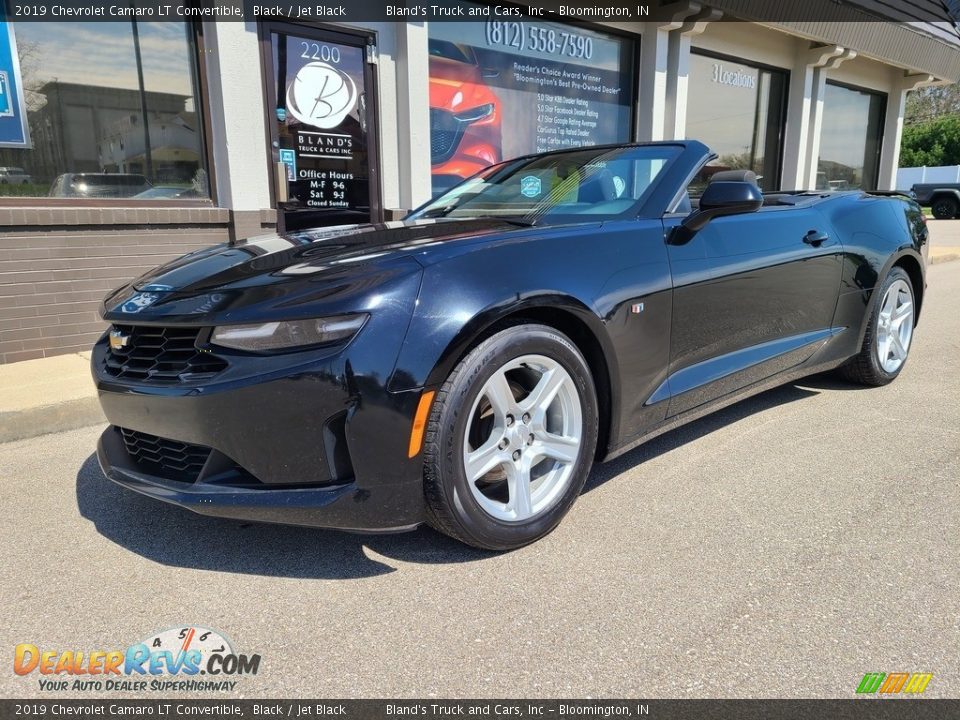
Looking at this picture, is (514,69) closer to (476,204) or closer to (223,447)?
(476,204)

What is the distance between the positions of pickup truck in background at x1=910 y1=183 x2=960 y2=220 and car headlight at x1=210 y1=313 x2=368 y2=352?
1110 inches

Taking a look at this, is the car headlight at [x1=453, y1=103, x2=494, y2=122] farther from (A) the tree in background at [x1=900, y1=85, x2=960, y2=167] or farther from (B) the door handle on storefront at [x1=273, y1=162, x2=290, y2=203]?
(A) the tree in background at [x1=900, y1=85, x2=960, y2=167]

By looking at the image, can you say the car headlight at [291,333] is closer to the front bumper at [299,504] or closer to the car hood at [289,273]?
the car hood at [289,273]

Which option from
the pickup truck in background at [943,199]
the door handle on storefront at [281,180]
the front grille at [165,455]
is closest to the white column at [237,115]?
the door handle on storefront at [281,180]

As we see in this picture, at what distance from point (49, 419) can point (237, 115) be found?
10.6 feet

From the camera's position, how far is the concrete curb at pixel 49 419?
12.8ft

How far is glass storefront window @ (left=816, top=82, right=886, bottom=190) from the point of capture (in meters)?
13.4

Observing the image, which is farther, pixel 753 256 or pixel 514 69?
pixel 514 69

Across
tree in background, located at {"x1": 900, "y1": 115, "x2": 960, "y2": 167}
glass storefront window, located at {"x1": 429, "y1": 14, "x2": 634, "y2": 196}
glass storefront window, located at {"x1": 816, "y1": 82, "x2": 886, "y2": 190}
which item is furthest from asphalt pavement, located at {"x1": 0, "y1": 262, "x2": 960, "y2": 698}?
tree in background, located at {"x1": 900, "y1": 115, "x2": 960, "y2": 167}

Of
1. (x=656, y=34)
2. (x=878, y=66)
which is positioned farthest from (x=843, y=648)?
(x=878, y=66)

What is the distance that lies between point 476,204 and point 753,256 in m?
1.35

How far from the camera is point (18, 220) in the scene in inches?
204

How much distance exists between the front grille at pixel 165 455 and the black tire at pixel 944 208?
29.6 m

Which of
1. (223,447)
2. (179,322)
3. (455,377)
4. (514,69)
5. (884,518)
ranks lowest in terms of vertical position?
(884,518)
